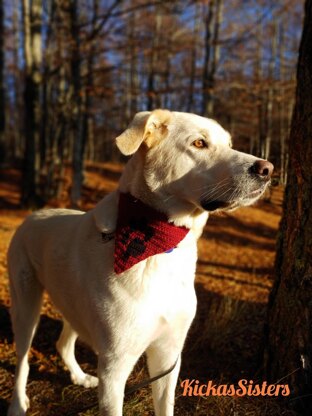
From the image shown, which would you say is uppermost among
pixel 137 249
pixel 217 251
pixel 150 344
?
pixel 137 249

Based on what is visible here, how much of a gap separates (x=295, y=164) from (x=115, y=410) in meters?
2.07

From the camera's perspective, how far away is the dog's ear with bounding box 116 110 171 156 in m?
2.16

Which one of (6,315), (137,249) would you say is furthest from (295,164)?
(6,315)

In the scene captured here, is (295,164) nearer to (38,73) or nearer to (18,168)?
(38,73)

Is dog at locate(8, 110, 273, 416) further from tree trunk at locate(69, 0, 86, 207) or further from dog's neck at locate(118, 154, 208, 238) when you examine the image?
tree trunk at locate(69, 0, 86, 207)

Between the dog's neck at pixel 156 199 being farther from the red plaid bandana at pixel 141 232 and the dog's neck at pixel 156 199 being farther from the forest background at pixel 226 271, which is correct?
the forest background at pixel 226 271

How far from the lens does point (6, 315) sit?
14.5ft

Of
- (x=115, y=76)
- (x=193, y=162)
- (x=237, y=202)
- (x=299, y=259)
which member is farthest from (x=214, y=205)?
(x=115, y=76)

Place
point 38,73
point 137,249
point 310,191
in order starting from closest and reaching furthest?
point 137,249
point 310,191
point 38,73

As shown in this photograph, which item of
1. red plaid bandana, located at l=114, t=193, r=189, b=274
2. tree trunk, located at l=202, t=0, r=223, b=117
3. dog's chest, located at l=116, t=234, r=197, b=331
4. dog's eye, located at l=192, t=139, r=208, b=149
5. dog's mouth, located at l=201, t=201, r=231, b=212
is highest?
tree trunk, located at l=202, t=0, r=223, b=117

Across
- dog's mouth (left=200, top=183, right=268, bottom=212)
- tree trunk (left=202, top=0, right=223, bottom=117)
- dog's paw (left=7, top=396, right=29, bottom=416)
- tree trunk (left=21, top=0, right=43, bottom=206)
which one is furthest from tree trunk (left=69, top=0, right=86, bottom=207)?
dog's mouth (left=200, top=183, right=268, bottom=212)

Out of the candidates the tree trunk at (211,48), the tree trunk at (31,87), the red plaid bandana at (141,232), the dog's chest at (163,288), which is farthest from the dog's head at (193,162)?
the tree trunk at (211,48)

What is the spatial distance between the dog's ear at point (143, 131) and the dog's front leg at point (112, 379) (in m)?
1.22

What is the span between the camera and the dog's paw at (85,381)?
130 inches
